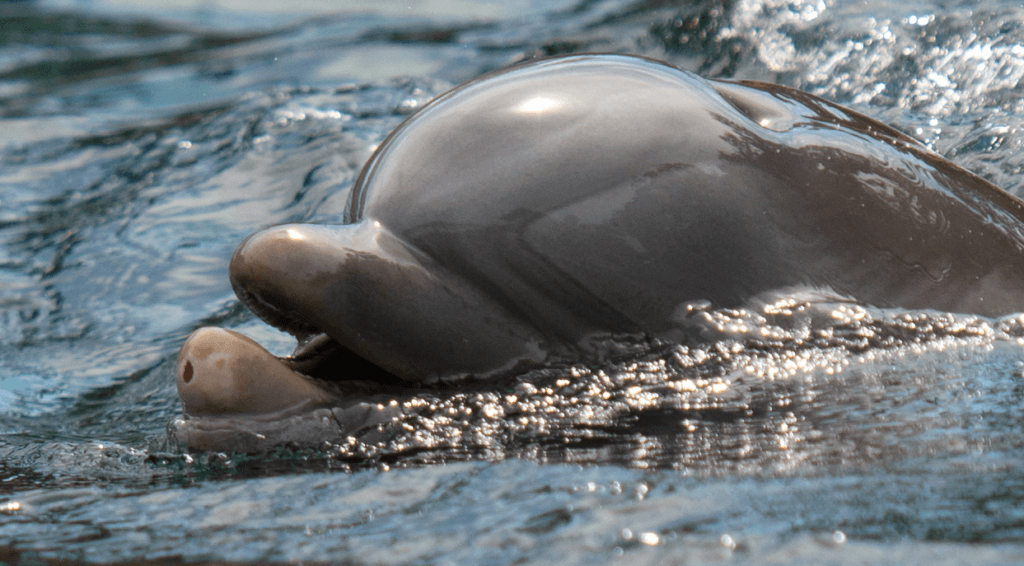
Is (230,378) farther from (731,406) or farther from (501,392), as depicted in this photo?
(731,406)

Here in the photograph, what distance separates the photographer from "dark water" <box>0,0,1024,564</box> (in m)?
1.68

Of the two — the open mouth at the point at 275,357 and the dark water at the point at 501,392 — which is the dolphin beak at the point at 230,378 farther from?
the dark water at the point at 501,392

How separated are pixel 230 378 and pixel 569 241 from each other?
0.81 m

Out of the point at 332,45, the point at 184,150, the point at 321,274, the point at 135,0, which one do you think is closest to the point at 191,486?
the point at 321,274

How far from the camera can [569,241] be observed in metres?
2.52

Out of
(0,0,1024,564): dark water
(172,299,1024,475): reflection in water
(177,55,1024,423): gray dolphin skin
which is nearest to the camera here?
(0,0,1024,564): dark water

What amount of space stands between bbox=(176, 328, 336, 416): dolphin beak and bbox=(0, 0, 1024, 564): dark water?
0.34ft

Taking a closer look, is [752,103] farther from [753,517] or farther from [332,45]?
[332,45]

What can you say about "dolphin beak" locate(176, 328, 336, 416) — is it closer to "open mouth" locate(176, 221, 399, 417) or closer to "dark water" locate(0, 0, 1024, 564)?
"open mouth" locate(176, 221, 399, 417)

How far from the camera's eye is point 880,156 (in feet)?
9.41

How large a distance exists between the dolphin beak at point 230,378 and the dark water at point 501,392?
0.34 ft

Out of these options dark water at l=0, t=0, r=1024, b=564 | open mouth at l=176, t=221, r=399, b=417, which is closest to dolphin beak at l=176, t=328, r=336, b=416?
open mouth at l=176, t=221, r=399, b=417

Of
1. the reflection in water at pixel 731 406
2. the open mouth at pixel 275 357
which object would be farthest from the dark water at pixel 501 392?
the open mouth at pixel 275 357

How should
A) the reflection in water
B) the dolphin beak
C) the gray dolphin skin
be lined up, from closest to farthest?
1. the reflection in water
2. the dolphin beak
3. the gray dolphin skin
